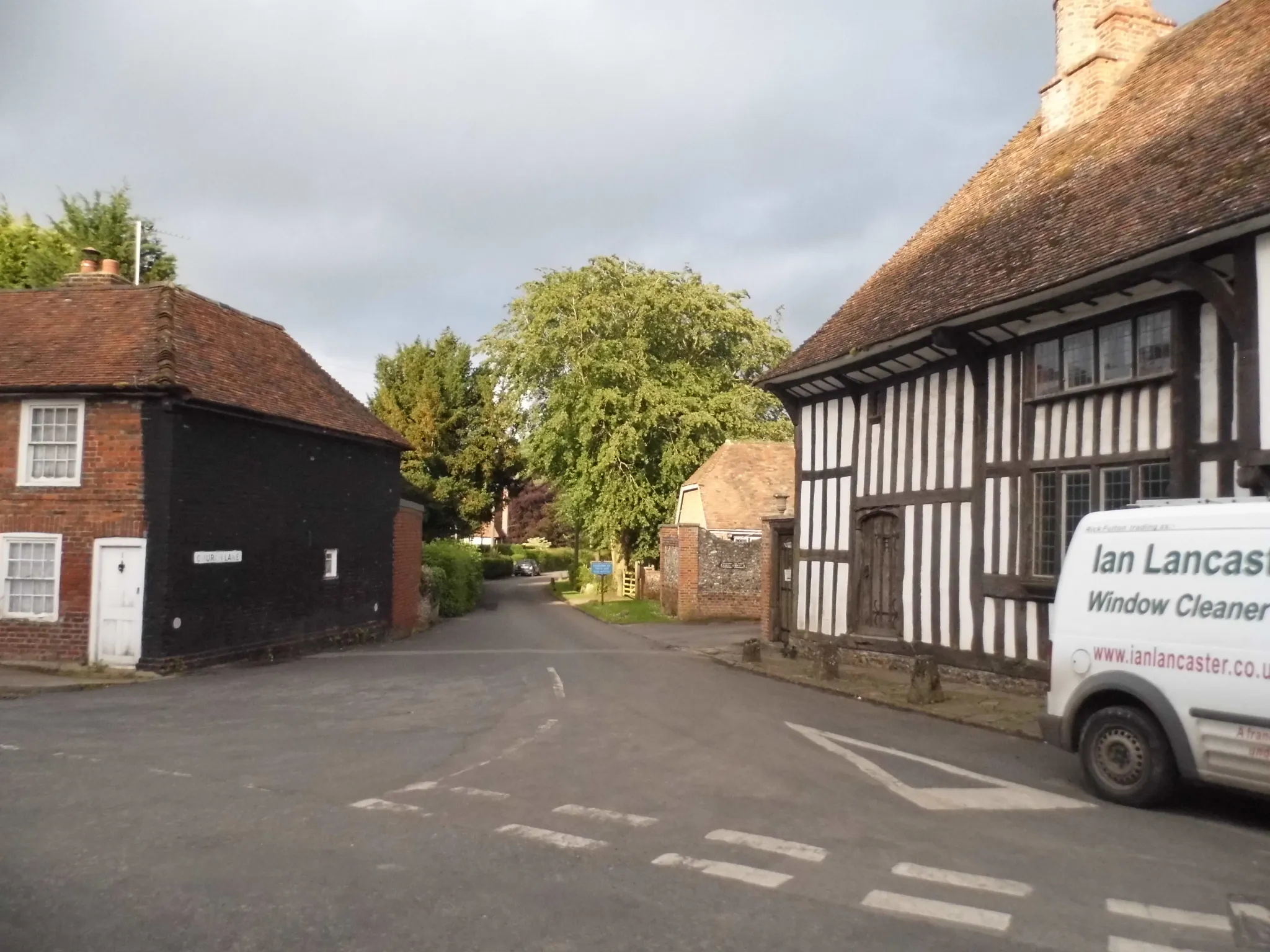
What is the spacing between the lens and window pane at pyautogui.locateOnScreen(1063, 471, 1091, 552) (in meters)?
13.2

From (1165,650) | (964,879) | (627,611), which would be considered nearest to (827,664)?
(1165,650)

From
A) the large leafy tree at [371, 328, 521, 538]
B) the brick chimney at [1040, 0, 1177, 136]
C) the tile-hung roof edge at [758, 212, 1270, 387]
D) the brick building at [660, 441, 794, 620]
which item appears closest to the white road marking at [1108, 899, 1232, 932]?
the tile-hung roof edge at [758, 212, 1270, 387]

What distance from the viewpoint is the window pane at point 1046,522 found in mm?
13719

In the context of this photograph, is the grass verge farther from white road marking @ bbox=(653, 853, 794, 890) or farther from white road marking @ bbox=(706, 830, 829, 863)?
white road marking @ bbox=(653, 853, 794, 890)

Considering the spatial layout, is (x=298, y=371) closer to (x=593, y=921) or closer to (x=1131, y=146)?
(x=1131, y=146)

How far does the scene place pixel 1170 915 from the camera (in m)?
5.29

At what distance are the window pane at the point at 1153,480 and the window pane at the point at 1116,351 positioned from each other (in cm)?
115

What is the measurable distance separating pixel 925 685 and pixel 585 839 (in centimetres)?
815

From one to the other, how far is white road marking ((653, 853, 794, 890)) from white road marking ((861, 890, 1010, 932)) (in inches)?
21.4

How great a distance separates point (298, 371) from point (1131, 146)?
18115 millimetres

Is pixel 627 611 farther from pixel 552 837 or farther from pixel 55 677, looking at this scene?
pixel 552 837

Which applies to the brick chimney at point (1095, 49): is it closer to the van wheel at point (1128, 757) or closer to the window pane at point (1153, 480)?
the window pane at point (1153, 480)

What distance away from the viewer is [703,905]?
17.4ft

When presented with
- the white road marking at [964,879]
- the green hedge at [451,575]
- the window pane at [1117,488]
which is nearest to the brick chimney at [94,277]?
the green hedge at [451,575]
